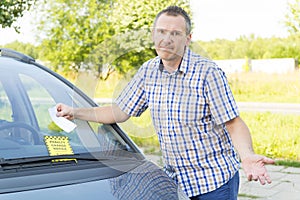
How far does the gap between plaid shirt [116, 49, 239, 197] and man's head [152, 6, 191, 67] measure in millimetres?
60

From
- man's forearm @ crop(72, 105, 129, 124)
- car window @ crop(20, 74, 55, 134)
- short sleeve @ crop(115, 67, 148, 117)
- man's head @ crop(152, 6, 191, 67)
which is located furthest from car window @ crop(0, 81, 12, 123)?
man's head @ crop(152, 6, 191, 67)

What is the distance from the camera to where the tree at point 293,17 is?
1462 centimetres

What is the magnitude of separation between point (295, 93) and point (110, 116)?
15361mm

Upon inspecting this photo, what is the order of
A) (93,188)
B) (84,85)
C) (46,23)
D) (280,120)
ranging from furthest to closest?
(46,23), (280,120), (84,85), (93,188)

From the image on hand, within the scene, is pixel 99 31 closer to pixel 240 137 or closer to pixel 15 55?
pixel 15 55

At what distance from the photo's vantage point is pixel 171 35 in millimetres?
2482

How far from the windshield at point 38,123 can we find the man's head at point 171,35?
22.8 inches

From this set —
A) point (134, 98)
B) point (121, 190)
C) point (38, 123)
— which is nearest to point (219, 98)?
point (134, 98)

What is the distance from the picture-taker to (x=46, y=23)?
1080 cm

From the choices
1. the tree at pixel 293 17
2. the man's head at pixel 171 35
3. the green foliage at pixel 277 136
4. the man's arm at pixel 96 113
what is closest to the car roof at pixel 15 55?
the man's arm at pixel 96 113

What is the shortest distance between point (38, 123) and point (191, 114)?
Answer: 92cm

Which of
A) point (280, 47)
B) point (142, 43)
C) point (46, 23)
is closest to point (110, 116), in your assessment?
point (142, 43)

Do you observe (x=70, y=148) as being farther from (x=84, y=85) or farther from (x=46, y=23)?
(x=46, y=23)

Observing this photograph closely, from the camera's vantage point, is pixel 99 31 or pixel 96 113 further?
pixel 99 31
